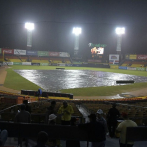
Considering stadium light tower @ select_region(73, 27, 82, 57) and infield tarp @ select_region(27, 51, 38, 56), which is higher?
stadium light tower @ select_region(73, 27, 82, 57)

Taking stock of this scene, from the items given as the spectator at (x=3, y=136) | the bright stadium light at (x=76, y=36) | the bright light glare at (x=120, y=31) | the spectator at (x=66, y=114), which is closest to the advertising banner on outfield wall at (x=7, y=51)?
the bright stadium light at (x=76, y=36)

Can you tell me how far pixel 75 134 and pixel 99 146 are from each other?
2.34 ft

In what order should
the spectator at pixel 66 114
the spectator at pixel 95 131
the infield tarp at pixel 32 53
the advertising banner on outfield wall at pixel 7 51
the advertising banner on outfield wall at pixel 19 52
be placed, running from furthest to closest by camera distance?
the infield tarp at pixel 32 53 → the advertising banner on outfield wall at pixel 19 52 → the advertising banner on outfield wall at pixel 7 51 → the spectator at pixel 66 114 → the spectator at pixel 95 131

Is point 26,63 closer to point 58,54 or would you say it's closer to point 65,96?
point 58,54

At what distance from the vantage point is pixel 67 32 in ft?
304

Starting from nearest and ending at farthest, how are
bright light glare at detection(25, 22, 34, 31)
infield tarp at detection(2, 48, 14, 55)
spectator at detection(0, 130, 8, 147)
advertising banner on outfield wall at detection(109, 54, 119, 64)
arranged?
spectator at detection(0, 130, 8, 147) → infield tarp at detection(2, 48, 14, 55) → bright light glare at detection(25, 22, 34, 31) → advertising banner on outfield wall at detection(109, 54, 119, 64)

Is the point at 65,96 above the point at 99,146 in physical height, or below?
below

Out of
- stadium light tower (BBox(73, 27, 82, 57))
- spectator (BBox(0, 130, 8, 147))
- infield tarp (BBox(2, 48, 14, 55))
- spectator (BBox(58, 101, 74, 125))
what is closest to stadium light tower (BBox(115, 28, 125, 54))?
stadium light tower (BBox(73, 27, 82, 57))

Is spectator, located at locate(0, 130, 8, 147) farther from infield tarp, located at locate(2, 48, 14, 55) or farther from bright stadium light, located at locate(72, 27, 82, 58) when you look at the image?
bright stadium light, located at locate(72, 27, 82, 58)

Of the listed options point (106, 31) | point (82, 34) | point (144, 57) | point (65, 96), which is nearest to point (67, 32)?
point (82, 34)

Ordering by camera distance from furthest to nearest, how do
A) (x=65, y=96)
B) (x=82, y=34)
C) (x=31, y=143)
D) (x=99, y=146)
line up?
(x=82, y=34) < (x=65, y=96) < (x=31, y=143) < (x=99, y=146)

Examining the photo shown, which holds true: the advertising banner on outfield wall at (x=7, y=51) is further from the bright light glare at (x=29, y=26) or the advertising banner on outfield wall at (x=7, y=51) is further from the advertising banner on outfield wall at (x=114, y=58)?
the advertising banner on outfield wall at (x=114, y=58)

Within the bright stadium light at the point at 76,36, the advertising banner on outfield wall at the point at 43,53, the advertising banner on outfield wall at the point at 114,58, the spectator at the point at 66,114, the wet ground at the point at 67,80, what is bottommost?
the wet ground at the point at 67,80

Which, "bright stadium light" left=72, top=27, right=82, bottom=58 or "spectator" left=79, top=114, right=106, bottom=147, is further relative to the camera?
"bright stadium light" left=72, top=27, right=82, bottom=58
